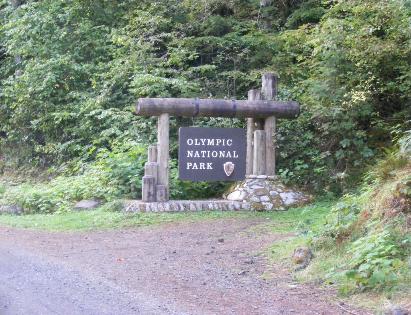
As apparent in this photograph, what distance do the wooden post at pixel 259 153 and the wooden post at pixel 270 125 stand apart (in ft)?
0.31

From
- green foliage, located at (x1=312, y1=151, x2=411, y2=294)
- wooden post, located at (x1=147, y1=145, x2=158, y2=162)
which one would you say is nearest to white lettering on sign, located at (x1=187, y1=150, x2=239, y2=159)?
wooden post, located at (x1=147, y1=145, x2=158, y2=162)

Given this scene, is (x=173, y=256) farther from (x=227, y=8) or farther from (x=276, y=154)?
(x=227, y=8)

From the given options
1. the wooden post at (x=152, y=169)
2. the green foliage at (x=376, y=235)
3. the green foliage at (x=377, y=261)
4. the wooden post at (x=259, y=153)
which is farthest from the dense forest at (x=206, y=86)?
the wooden post at (x=152, y=169)

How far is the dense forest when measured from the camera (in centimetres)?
1420

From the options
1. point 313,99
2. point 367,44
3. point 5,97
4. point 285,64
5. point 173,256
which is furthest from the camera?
point 5,97

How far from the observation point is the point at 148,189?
14.2 meters

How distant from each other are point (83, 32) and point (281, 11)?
21.8 feet

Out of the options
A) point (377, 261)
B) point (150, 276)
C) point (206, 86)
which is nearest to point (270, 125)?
point (206, 86)

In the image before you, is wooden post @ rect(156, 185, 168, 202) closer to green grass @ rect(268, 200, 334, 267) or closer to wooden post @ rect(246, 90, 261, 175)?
wooden post @ rect(246, 90, 261, 175)

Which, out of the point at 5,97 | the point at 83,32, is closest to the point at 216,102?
the point at 83,32

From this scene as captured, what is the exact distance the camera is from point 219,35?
21.3 meters

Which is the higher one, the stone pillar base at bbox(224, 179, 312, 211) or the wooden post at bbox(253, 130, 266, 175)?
the wooden post at bbox(253, 130, 266, 175)

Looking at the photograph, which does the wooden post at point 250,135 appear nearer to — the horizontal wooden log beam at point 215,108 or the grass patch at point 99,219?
the horizontal wooden log beam at point 215,108

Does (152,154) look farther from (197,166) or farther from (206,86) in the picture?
(206,86)
